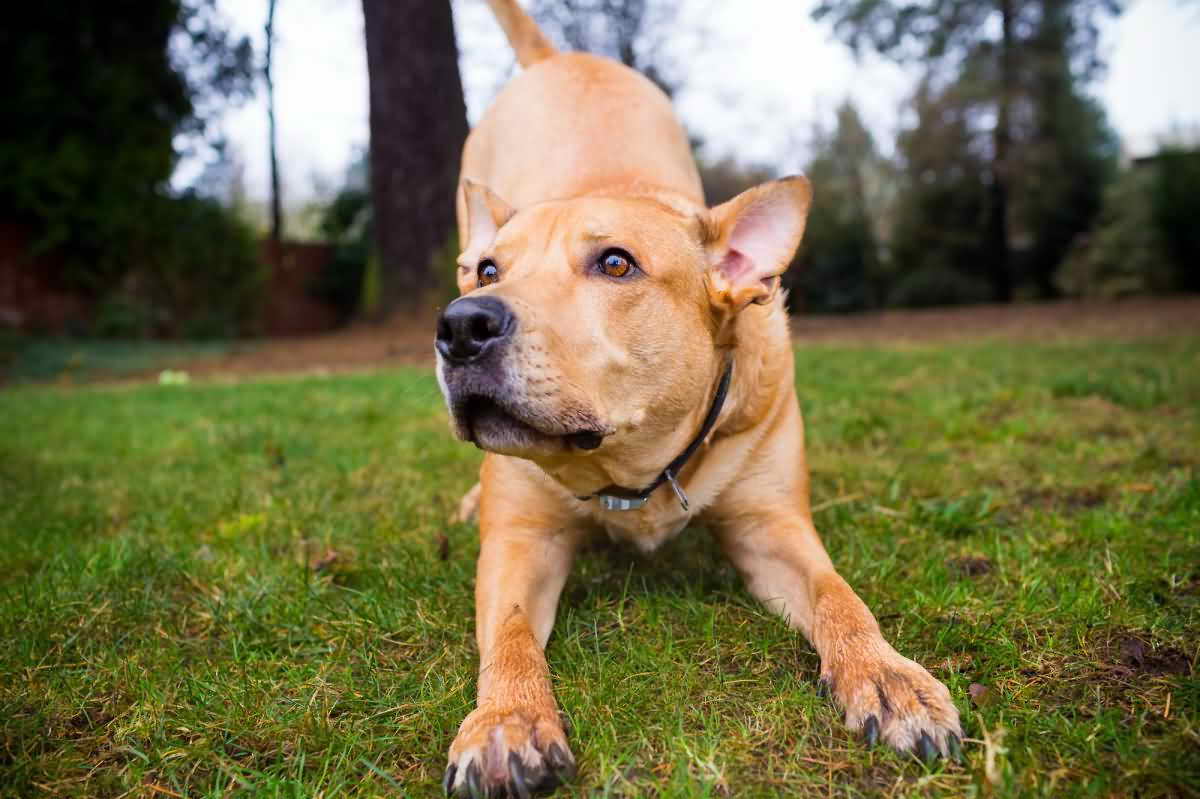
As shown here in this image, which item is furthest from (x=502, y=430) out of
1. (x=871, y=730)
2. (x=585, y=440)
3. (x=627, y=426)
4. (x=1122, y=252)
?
(x=1122, y=252)

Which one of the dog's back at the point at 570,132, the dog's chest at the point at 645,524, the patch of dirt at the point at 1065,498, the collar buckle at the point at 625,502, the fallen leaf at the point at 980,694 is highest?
the dog's back at the point at 570,132

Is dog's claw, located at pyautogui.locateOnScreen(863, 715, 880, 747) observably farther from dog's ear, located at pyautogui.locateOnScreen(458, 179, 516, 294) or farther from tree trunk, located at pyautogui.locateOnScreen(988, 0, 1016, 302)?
tree trunk, located at pyautogui.locateOnScreen(988, 0, 1016, 302)

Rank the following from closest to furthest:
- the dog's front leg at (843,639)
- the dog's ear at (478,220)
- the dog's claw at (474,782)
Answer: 1. the dog's claw at (474,782)
2. the dog's front leg at (843,639)
3. the dog's ear at (478,220)

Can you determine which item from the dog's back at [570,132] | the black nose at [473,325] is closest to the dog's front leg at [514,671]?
the black nose at [473,325]

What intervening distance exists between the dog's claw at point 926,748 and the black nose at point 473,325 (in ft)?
4.42

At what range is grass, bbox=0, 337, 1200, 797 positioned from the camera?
6.23 feet

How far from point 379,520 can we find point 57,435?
3.99 meters

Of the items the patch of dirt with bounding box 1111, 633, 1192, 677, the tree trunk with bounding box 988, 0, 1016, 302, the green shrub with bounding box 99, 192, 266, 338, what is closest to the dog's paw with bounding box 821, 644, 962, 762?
the patch of dirt with bounding box 1111, 633, 1192, 677

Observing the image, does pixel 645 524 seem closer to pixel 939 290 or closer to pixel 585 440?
pixel 585 440

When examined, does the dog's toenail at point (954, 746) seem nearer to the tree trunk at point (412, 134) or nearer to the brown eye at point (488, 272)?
the brown eye at point (488, 272)

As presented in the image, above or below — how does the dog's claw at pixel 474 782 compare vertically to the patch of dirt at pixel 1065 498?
below

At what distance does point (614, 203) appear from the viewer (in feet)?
9.37

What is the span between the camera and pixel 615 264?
2.64 metres

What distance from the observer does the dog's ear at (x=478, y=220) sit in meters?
3.24
